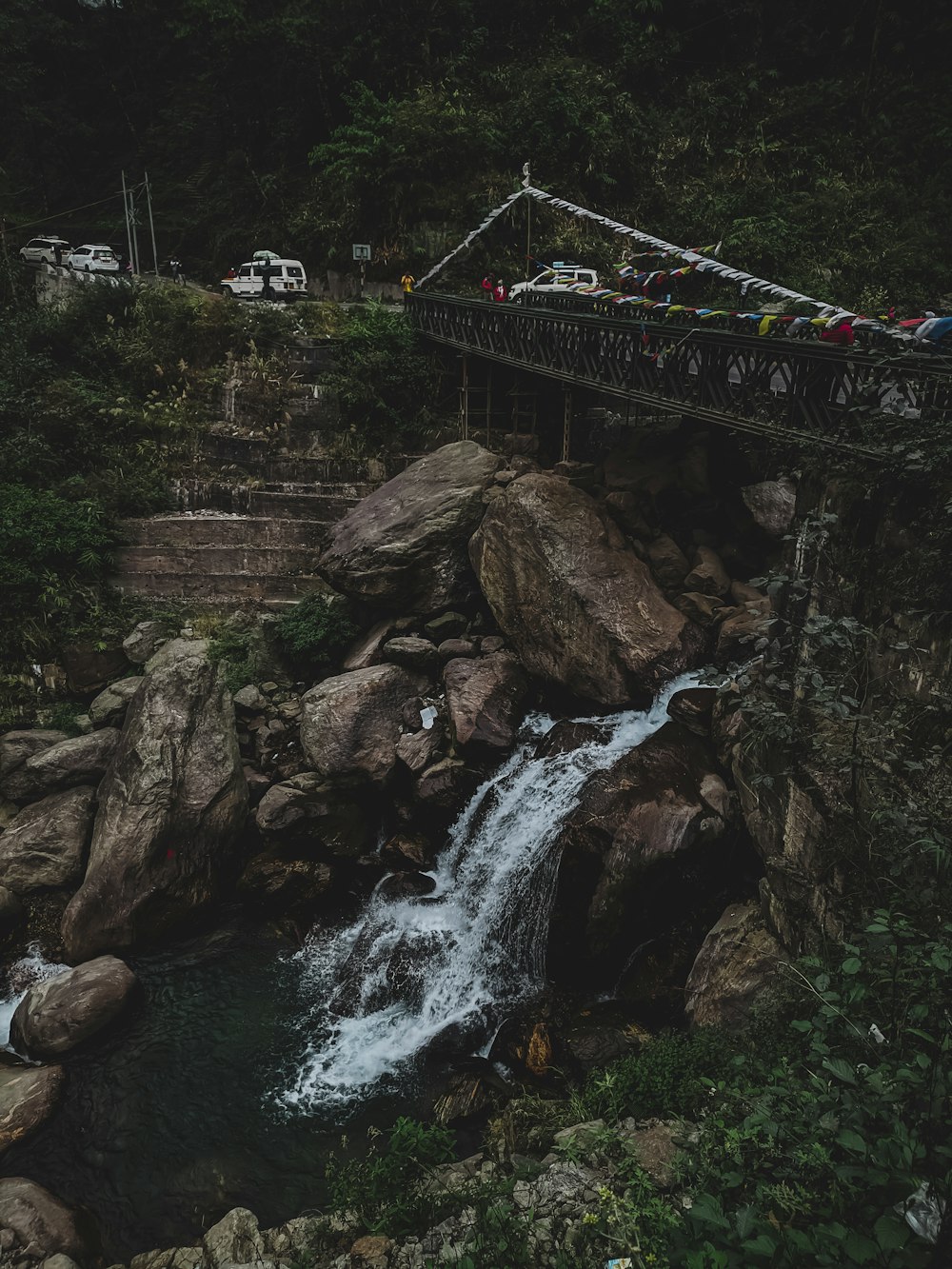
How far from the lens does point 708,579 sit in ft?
40.1

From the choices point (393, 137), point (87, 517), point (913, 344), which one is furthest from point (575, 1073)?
point (393, 137)

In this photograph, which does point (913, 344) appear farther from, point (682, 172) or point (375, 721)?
point (682, 172)

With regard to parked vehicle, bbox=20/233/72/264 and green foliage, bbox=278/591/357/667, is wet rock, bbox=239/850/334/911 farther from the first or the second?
parked vehicle, bbox=20/233/72/264

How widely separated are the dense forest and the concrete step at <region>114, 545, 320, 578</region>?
12818mm

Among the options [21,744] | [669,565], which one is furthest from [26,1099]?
[669,565]

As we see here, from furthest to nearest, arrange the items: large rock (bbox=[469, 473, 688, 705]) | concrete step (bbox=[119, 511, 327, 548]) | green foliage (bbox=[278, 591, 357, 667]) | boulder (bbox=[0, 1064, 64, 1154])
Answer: concrete step (bbox=[119, 511, 327, 548]), green foliage (bbox=[278, 591, 357, 667]), large rock (bbox=[469, 473, 688, 705]), boulder (bbox=[0, 1064, 64, 1154])

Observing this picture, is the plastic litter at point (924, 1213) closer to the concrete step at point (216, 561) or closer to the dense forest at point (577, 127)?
the concrete step at point (216, 561)

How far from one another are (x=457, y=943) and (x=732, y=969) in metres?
3.69

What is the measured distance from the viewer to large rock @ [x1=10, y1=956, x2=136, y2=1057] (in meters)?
8.94

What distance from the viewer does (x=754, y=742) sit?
7777 millimetres

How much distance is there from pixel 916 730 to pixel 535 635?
6552mm

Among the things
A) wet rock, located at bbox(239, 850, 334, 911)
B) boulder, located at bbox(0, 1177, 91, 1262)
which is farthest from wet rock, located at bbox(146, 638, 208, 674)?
boulder, located at bbox(0, 1177, 91, 1262)

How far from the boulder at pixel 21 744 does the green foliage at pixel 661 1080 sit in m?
10.0

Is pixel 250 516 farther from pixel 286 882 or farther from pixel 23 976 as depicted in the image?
pixel 23 976
